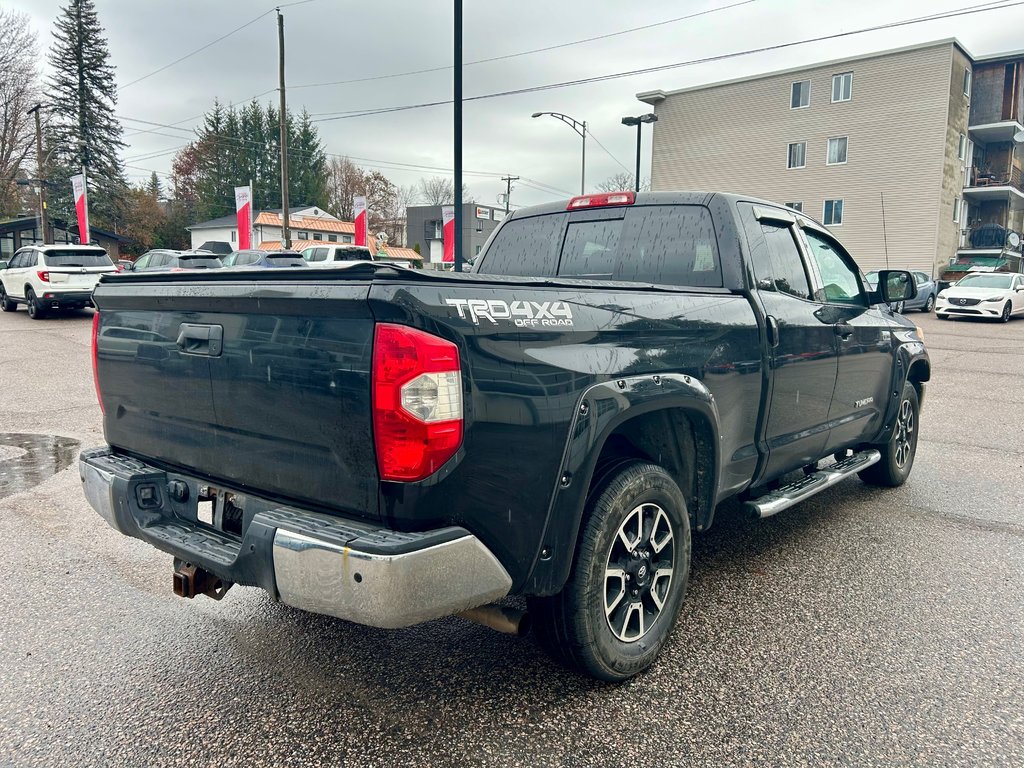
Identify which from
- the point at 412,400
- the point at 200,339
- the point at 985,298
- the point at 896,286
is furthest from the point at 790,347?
the point at 985,298

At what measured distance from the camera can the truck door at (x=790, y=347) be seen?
3.80 m

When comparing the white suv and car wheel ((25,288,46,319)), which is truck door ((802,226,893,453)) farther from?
car wheel ((25,288,46,319))

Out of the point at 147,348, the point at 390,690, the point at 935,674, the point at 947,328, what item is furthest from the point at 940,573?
the point at 947,328

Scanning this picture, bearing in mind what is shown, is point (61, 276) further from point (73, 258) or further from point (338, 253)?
point (338, 253)

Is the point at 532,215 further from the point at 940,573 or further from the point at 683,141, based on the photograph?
the point at 683,141

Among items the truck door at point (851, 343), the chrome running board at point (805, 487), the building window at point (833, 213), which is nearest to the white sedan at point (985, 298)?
the building window at point (833, 213)

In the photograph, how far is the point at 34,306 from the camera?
18172 mm

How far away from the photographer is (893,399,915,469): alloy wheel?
5.62m

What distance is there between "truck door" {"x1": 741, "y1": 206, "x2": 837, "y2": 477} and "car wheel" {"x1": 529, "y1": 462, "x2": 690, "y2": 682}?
1.05 metres

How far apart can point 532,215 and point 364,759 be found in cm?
314

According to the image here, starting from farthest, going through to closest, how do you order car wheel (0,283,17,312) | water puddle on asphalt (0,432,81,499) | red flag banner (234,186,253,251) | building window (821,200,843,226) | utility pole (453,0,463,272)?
building window (821,200,843,226), red flag banner (234,186,253,251), car wheel (0,283,17,312), utility pole (453,0,463,272), water puddle on asphalt (0,432,81,499)

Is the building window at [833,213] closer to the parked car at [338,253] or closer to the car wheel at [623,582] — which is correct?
the parked car at [338,253]

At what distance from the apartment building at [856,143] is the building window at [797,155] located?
5 cm

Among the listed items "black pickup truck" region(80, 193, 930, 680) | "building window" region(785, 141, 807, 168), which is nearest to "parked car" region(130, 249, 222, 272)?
"black pickup truck" region(80, 193, 930, 680)
